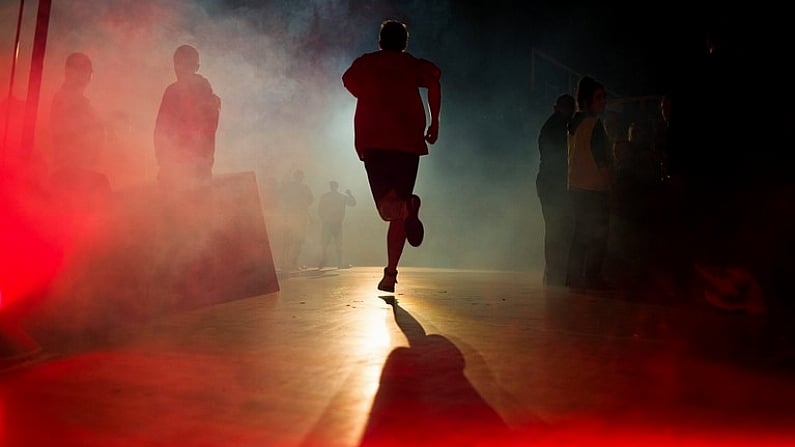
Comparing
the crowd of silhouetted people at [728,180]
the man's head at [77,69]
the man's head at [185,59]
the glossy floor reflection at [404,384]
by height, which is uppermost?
the man's head at [185,59]

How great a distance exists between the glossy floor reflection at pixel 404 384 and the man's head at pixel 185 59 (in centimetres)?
226

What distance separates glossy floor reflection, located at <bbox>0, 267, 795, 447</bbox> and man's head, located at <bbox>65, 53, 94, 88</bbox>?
232cm

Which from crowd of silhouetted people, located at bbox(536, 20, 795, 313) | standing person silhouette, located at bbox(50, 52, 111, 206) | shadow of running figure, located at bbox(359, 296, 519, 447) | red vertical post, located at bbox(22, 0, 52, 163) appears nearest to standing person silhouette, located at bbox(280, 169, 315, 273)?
standing person silhouette, located at bbox(50, 52, 111, 206)

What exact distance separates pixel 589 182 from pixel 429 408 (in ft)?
14.4

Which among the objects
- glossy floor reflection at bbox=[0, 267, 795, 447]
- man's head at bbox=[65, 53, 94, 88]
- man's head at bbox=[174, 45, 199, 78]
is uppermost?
man's head at bbox=[174, 45, 199, 78]

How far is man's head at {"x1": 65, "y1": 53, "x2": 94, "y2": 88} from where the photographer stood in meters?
4.58

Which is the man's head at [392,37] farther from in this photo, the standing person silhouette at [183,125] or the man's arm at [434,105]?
the standing person silhouette at [183,125]

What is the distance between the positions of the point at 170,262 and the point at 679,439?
3050mm

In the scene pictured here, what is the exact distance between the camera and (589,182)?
18.4 ft

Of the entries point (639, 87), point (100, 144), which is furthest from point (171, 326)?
point (639, 87)

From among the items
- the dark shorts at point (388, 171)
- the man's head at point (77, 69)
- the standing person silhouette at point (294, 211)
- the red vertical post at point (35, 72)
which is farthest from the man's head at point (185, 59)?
the standing person silhouette at point (294, 211)

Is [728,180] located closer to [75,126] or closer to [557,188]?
[557,188]

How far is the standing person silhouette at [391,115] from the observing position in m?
4.21

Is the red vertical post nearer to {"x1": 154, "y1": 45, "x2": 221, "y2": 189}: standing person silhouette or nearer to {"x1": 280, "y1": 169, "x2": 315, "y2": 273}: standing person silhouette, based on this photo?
{"x1": 154, "y1": 45, "x2": 221, "y2": 189}: standing person silhouette
